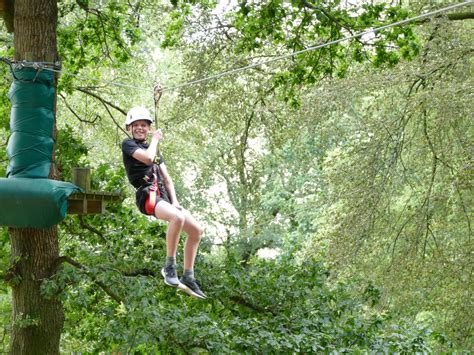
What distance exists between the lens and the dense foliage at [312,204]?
6.73 metres

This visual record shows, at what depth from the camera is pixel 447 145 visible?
374 inches

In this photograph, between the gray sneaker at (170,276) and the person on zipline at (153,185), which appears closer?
the person on zipline at (153,185)

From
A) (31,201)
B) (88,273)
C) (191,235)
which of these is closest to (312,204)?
(88,273)

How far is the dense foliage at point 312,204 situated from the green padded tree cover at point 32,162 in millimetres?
615

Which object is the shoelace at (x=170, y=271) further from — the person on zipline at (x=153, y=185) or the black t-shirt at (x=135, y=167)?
the black t-shirt at (x=135, y=167)

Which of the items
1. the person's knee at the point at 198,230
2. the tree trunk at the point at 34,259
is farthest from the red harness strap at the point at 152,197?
the tree trunk at the point at 34,259

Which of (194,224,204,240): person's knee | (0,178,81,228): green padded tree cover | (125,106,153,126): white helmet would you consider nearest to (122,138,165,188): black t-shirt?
(125,106,153,126): white helmet

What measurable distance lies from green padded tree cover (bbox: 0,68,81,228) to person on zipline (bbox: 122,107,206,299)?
0.77 metres

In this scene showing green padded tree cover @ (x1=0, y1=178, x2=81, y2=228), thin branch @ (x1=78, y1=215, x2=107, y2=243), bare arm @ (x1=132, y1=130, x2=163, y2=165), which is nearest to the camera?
bare arm @ (x1=132, y1=130, x2=163, y2=165)

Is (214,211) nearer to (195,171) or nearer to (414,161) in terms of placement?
(195,171)

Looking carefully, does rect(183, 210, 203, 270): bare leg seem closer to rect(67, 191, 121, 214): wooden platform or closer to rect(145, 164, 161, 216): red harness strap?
rect(145, 164, 161, 216): red harness strap

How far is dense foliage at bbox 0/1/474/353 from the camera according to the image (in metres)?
6.73

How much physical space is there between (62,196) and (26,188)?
9.8 inches

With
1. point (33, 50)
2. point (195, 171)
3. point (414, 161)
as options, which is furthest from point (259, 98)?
point (195, 171)
